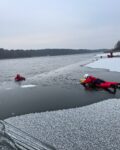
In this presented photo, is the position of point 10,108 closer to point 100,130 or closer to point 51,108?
point 51,108

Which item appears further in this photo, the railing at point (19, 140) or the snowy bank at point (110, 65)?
the snowy bank at point (110, 65)

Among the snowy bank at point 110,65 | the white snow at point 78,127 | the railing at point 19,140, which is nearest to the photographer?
the railing at point 19,140

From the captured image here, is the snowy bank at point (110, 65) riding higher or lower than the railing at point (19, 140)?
higher

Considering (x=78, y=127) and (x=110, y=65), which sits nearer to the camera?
(x=78, y=127)

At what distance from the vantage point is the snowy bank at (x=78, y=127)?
14.7 feet

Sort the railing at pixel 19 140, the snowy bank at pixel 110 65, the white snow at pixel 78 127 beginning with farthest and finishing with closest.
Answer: the snowy bank at pixel 110 65 → the white snow at pixel 78 127 → the railing at pixel 19 140

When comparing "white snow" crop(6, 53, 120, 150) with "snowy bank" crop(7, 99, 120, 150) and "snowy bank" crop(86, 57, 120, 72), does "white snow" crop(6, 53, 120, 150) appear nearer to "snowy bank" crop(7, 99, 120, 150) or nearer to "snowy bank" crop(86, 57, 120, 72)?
"snowy bank" crop(7, 99, 120, 150)

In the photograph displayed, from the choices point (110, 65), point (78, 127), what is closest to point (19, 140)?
point (78, 127)

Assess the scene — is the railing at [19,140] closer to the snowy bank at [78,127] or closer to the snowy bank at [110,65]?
the snowy bank at [78,127]

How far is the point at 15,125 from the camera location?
5895mm

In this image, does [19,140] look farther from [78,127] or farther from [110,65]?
[110,65]

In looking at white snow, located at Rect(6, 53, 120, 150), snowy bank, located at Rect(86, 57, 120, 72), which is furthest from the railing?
snowy bank, located at Rect(86, 57, 120, 72)

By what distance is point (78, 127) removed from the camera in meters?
5.43

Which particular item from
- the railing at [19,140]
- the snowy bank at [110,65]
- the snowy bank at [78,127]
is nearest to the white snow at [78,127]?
the snowy bank at [78,127]
